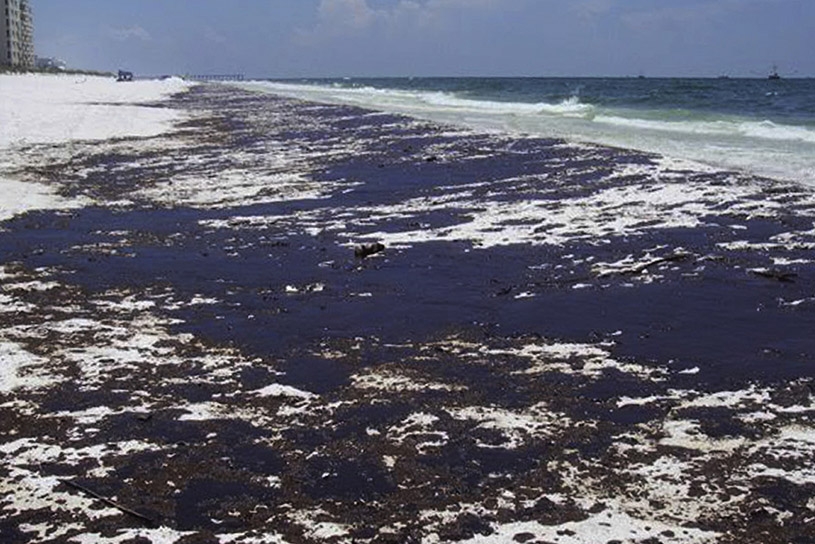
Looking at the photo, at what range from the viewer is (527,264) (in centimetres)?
793

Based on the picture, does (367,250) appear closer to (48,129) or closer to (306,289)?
(306,289)

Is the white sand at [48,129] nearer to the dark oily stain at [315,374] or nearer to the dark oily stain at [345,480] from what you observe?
the dark oily stain at [315,374]

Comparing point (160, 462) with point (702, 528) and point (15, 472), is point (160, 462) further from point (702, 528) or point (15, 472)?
point (702, 528)

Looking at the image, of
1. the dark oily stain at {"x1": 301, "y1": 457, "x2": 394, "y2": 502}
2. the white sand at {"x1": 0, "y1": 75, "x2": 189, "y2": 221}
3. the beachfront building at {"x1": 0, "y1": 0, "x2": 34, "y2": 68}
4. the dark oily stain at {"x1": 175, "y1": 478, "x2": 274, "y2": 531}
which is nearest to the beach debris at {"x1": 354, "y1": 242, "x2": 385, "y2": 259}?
the dark oily stain at {"x1": 301, "y1": 457, "x2": 394, "y2": 502}

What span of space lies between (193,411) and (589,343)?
281 centimetres

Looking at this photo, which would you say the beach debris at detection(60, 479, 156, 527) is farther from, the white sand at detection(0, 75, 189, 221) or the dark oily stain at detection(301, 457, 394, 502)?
the white sand at detection(0, 75, 189, 221)

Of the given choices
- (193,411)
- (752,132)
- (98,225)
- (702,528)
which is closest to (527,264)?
(193,411)

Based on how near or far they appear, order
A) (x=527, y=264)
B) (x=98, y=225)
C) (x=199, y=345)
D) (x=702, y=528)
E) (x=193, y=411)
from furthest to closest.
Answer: (x=98, y=225) → (x=527, y=264) → (x=199, y=345) → (x=193, y=411) → (x=702, y=528)

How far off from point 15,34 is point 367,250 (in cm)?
16908

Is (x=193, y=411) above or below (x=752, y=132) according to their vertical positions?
below

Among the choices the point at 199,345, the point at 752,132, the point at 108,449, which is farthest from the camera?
the point at 752,132

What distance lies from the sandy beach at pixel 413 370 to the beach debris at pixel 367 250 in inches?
4.5

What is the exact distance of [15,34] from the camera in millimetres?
152250

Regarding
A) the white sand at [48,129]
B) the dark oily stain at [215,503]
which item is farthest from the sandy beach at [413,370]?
the white sand at [48,129]
